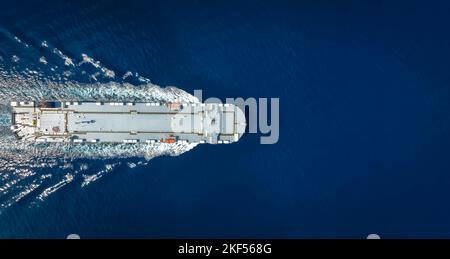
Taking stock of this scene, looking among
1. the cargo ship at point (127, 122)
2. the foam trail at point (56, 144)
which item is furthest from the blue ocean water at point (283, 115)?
the cargo ship at point (127, 122)

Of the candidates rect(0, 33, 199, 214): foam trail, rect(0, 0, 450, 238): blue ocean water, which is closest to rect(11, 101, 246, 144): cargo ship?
rect(0, 33, 199, 214): foam trail

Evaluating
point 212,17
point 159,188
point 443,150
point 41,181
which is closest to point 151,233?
point 159,188

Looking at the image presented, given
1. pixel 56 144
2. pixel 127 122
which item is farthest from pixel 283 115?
pixel 56 144

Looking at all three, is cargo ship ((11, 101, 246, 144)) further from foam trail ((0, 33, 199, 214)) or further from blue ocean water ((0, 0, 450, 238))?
blue ocean water ((0, 0, 450, 238))

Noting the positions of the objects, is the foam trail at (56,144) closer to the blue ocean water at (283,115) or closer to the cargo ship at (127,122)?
the cargo ship at (127,122)

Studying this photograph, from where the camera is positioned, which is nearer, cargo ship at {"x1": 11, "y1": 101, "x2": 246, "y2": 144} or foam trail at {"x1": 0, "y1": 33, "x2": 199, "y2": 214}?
foam trail at {"x1": 0, "y1": 33, "x2": 199, "y2": 214}
